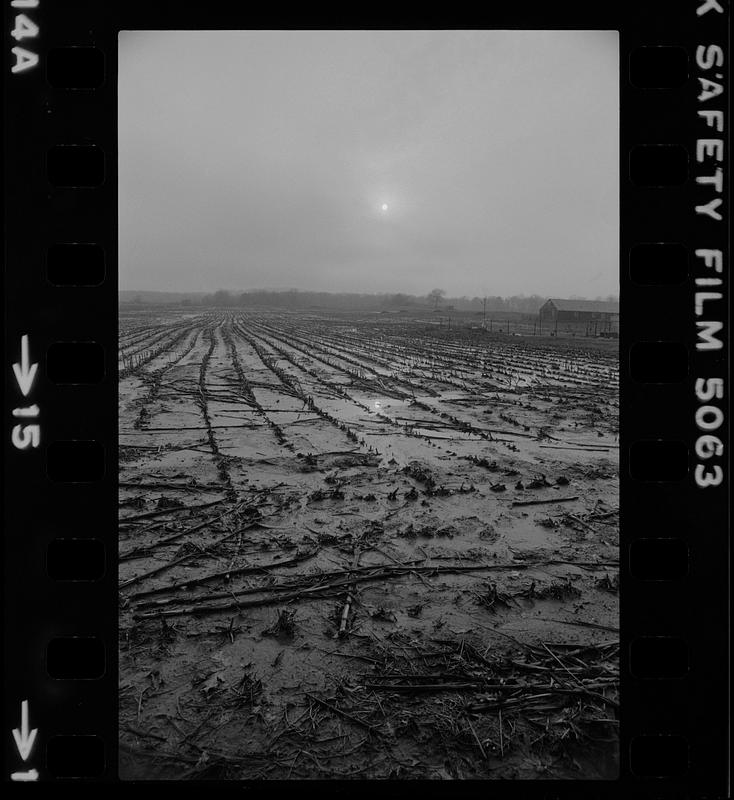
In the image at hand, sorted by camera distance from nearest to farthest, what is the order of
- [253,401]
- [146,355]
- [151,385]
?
[253,401]
[151,385]
[146,355]

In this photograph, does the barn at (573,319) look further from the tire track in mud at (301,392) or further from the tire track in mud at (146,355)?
the tire track in mud at (146,355)

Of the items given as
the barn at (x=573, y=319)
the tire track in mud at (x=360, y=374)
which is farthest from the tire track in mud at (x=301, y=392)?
the barn at (x=573, y=319)

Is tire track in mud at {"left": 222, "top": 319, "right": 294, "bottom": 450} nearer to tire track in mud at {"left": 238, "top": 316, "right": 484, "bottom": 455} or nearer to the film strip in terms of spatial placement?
tire track in mud at {"left": 238, "top": 316, "right": 484, "bottom": 455}

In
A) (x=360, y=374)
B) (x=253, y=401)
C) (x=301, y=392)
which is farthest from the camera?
(x=360, y=374)
